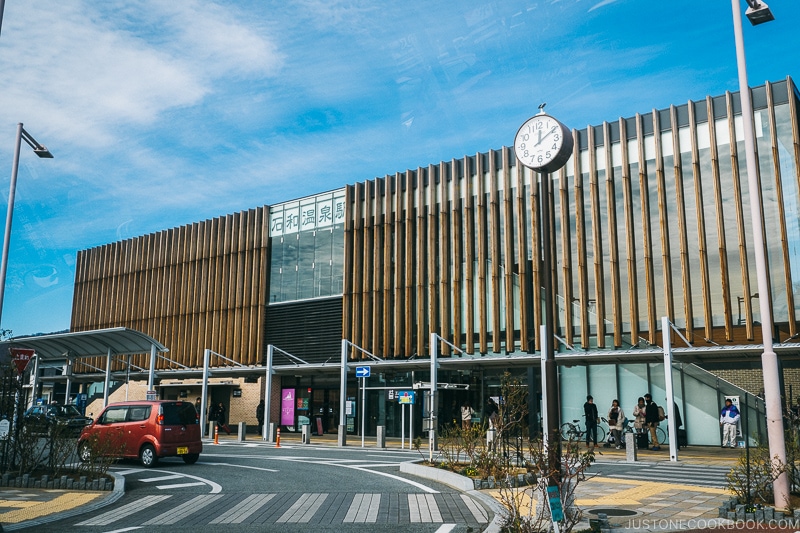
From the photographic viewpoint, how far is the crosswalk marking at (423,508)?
31.8ft

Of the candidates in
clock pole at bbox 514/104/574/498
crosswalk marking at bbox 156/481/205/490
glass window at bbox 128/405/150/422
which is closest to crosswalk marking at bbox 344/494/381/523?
clock pole at bbox 514/104/574/498

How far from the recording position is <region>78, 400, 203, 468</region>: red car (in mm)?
17547

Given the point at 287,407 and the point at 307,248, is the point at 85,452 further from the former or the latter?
the point at 307,248

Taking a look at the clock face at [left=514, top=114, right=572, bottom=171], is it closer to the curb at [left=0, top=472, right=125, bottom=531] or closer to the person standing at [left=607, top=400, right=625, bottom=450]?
the curb at [left=0, top=472, right=125, bottom=531]

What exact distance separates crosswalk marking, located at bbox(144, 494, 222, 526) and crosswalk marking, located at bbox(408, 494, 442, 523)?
3.31m

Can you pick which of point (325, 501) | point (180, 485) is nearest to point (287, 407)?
point (180, 485)

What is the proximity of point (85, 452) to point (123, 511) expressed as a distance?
432 cm

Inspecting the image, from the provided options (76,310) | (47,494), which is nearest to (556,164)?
(47,494)

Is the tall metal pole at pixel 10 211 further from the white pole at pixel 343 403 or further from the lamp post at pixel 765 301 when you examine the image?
the lamp post at pixel 765 301

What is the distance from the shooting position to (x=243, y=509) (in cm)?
1069

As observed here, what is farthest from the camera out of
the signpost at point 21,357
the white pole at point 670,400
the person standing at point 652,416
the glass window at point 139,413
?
the person standing at point 652,416

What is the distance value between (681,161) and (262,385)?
79.3 feet

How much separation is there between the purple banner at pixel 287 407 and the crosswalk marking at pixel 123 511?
82.5ft

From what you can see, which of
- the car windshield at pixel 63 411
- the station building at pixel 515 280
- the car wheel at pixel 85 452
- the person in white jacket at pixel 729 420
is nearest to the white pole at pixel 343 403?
the station building at pixel 515 280
